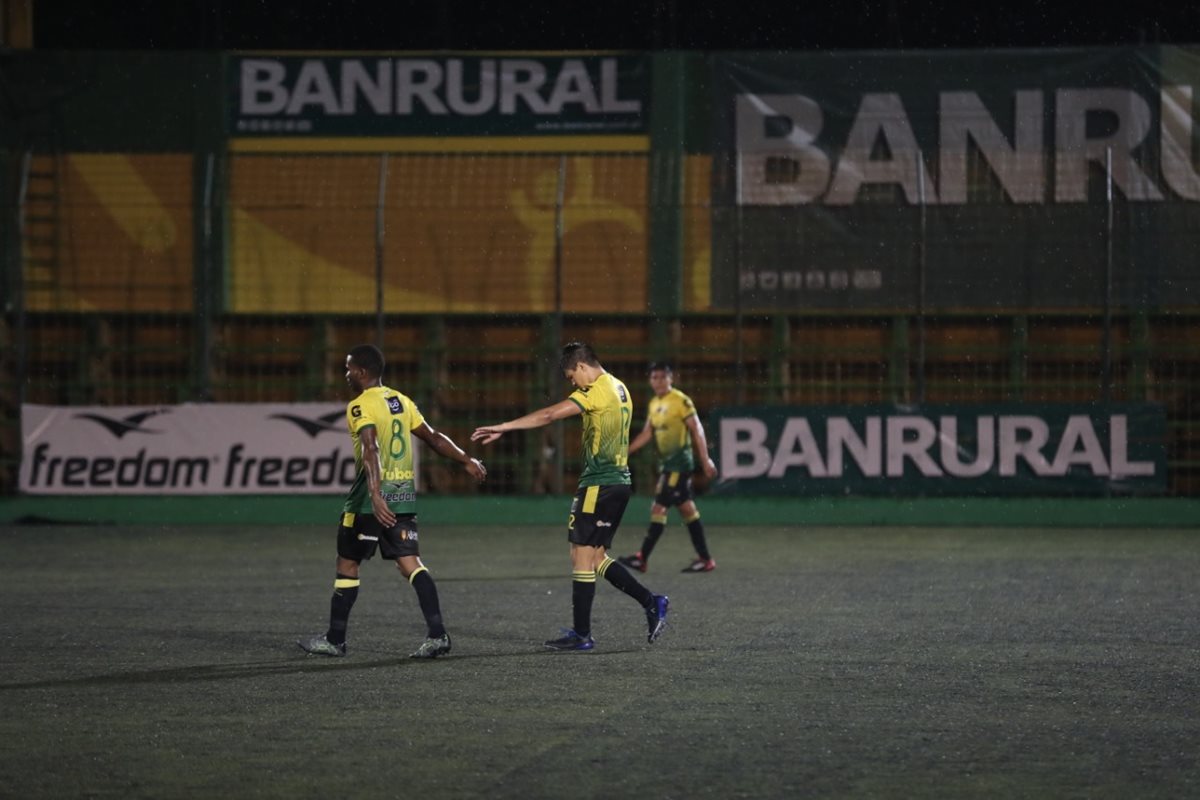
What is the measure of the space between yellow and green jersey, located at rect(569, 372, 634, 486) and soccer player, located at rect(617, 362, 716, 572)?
4662mm

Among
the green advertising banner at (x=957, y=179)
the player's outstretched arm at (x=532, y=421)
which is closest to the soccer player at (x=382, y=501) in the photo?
the player's outstretched arm at (x=532, y=421)

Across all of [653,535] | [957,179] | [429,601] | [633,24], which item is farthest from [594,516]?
[633,24]

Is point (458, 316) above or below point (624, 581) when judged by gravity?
above

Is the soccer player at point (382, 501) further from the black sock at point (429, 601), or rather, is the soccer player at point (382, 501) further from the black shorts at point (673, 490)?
the black shorts at point (673, 490)

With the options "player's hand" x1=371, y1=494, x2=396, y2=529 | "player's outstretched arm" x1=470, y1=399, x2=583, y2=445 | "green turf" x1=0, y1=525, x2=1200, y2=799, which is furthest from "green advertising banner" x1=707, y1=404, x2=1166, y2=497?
"player's hand" x1=371, y1=494, x2=396, y2=529

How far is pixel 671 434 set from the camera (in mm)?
15859

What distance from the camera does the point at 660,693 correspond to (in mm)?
8711

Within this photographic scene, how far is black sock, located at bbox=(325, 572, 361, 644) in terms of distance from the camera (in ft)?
33.1

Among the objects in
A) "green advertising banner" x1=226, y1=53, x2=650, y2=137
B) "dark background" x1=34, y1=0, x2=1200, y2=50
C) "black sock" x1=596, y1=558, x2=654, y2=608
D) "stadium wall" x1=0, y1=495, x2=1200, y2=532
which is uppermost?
"dark background" x1=34, y1=0, x2=1200, y2=50

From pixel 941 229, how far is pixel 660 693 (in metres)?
13.2

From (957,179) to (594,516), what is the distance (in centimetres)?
1247

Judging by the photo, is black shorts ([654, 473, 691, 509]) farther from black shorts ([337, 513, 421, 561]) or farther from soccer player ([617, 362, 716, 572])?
black shorts ([337, 513, 421, 561])

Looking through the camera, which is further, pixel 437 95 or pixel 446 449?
pixel 437 95

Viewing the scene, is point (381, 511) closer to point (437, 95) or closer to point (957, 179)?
point (957, 179)
